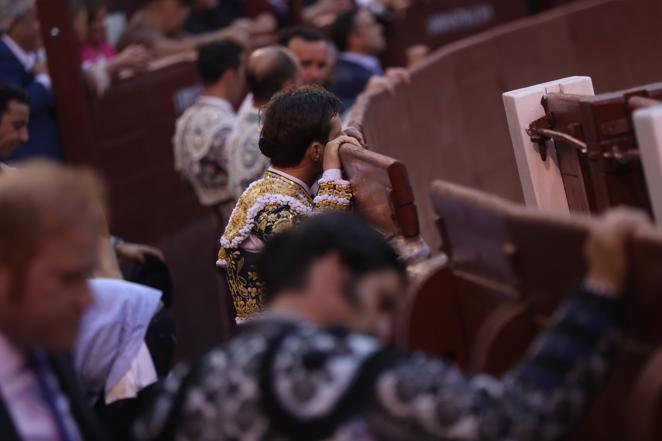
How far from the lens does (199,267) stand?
781cm

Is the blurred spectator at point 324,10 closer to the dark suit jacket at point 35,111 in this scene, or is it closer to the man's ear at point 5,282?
the dark suit jacket at point 35,111

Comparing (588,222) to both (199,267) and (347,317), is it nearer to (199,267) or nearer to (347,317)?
(347,317)

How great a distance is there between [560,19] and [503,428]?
8183 mm

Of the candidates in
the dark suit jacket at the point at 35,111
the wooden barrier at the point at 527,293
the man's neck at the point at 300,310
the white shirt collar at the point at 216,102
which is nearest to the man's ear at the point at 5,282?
the man's neck at the point at 300,310

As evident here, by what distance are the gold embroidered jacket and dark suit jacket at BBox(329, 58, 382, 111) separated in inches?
150

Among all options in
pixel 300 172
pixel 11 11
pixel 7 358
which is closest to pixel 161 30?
pixel 11 11

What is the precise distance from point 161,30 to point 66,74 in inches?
71.9

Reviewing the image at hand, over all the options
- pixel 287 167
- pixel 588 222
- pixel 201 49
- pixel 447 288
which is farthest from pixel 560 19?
pixel 588 222

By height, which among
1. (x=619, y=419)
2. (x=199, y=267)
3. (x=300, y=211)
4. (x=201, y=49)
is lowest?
(x=199, y=267)

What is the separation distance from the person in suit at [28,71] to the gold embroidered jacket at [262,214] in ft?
8.51

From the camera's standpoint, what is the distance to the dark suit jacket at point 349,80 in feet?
25.2

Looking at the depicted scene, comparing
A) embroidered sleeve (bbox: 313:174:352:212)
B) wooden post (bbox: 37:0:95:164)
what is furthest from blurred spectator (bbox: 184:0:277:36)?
embroidered sleeve (bbox: 313:174:352:212)

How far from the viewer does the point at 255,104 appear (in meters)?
5.22

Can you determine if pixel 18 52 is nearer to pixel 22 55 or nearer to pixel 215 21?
pixel 22 55
